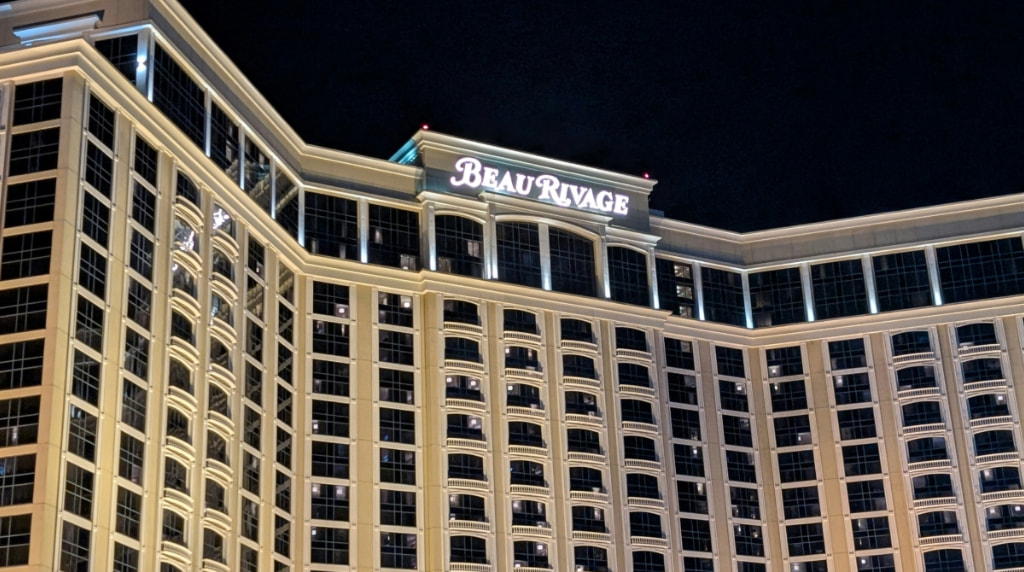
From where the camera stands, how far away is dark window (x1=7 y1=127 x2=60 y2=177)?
3004 inches

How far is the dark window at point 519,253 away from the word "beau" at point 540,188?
2.48 m

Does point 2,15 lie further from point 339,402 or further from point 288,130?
point 339,402

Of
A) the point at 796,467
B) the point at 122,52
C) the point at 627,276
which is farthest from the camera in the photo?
the point at 796,467

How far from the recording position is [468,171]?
106 metres

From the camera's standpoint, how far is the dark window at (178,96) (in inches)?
3299

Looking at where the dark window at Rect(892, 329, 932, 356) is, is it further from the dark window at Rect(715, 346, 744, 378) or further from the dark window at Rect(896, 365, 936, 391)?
the dark window at Rect(715, 346, 744, 378)

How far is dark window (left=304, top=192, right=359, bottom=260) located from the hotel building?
203 mm

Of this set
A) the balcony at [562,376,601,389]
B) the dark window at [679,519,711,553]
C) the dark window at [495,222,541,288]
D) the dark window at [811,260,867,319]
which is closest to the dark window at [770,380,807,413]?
the dark window at [811,260,867,319]

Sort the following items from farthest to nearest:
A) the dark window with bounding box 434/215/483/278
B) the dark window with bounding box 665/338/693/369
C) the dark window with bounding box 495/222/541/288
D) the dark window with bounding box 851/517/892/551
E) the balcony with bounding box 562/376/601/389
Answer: the dark window with bounding box 665/338/693/369 → the dark window with bounding box 851/517/892/551 → the dark window with bounding box 495/222/541/288 → the balcony with bounding box 562/376/601/389 → the dark window with bounding box 434/215/483/278

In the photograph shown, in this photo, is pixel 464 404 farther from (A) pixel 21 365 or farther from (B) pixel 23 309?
(A) pixel 21 365

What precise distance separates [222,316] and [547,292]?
999 inches

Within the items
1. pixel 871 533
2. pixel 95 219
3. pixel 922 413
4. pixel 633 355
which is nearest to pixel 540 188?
pixel 633 355

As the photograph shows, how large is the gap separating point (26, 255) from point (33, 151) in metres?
5.63

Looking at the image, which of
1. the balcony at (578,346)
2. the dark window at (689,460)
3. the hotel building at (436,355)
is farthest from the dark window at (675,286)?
the dark window at (689,460)
